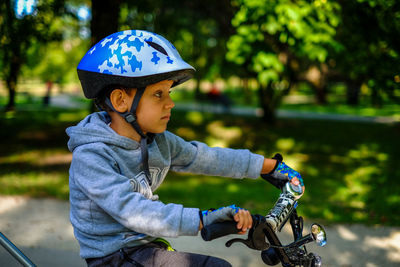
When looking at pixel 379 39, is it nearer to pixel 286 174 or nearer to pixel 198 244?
pixel 198 244

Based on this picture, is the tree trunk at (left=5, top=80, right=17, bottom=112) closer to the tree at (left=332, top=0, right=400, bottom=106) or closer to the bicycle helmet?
the tree at (left=332, top=0, right=400, bottom=106)

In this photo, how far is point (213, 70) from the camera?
42.8 ft

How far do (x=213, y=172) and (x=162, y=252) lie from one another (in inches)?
23.7

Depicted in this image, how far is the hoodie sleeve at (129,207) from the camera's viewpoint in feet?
5.50

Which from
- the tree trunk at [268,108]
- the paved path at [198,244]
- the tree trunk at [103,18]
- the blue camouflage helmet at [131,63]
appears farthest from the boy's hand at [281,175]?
the tree trunk at [268,108]

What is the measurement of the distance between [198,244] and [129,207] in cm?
257

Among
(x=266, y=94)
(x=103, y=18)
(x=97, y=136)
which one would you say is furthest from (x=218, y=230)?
(x=266, y=94)

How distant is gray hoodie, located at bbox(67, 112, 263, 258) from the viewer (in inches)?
66.8

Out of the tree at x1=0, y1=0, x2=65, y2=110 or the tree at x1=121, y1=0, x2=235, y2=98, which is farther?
the tree at x1=121, y1=0, x2=235, y2=98

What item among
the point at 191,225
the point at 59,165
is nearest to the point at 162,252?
the point at 191,225

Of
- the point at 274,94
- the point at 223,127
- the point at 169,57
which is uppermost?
the point at 169,57

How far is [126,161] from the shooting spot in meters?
1.93

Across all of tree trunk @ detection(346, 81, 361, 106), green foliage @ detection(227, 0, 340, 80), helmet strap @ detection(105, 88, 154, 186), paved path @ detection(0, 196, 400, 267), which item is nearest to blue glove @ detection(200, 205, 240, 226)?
helmet strap @ detection(105, 88, 154, 186)

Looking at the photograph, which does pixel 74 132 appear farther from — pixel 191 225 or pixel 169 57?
pixel 191 225
